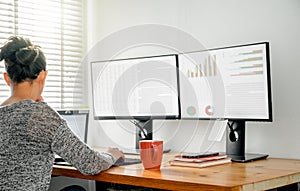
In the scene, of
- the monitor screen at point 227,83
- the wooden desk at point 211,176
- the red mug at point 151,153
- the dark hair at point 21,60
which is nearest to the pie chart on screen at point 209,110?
the monitor screen at point 227,83

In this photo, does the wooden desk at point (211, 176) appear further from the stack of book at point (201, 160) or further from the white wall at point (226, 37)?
the white wall at point (226, 37)

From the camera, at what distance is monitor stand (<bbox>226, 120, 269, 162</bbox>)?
2055mm

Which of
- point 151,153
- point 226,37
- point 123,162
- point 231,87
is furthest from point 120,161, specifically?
point 226,37

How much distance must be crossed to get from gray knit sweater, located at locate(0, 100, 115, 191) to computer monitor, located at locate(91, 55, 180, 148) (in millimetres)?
702

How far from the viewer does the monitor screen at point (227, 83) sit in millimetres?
1958

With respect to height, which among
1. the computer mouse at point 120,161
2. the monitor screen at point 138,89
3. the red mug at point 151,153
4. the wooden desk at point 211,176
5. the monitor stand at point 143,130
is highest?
the monitor screen at point 138,89

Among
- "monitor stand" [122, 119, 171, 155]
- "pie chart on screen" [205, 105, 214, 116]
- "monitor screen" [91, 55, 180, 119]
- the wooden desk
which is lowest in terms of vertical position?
the wooden desk

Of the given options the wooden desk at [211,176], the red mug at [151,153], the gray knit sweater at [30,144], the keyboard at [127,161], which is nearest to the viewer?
the wooden desk at [211,176]

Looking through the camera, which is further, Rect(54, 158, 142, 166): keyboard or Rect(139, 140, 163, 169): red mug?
Rect(54, 158, 142, 166): keyboard

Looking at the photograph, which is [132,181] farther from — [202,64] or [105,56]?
[105,56]

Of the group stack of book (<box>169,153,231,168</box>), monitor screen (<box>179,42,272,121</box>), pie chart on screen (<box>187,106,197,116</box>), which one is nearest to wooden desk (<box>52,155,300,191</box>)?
stack of book (<box>169,153,231,168</box>)

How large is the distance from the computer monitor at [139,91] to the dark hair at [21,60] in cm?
74

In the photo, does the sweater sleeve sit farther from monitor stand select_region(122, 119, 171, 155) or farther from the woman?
monitor stand select_region(122, 119, 171, 155)

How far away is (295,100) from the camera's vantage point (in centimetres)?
205
